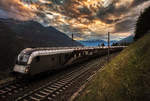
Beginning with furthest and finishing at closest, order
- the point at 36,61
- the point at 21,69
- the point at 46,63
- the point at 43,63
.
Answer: the point at 46,63 → the point at 43,63 → the point at 36,61 → the point at 21,69

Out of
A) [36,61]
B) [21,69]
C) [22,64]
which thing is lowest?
[21,69]

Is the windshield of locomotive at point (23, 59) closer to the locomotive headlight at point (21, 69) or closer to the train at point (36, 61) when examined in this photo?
the train at point (36, 61)

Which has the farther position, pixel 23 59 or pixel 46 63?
pixel 46 63

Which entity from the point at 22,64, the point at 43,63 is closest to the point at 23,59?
the point at 22,64

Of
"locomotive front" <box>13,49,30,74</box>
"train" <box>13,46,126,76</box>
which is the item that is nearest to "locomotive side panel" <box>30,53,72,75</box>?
"train" <box>13,46,126,76</box>

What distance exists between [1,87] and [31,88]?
2.76m

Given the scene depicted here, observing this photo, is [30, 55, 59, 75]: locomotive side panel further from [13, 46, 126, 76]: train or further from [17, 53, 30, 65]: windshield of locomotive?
[17, 53, 30, 65]: windshield of locomotive

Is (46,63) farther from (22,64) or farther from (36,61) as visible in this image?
(22,64)

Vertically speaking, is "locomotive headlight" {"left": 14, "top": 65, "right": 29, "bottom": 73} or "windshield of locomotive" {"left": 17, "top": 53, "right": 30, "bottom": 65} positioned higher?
"windshield of locomotive" {"left": 17, "top": 53, "right": 30, "bottom": 65}

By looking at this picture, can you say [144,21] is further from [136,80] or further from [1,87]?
[1,87]

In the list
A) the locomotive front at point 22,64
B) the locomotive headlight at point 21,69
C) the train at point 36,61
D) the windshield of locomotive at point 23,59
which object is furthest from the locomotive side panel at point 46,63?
the windshield of locomotive at point 23,59

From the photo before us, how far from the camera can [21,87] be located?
31.6 feet

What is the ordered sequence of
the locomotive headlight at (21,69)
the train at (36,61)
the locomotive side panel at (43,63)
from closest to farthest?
the locomotive headlight at (21,69), the train at (36,61), the locomotive side panel at (43,63)

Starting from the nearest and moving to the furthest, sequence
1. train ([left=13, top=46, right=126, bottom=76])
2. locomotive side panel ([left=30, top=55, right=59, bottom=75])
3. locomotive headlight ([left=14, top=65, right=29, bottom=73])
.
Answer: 1. locomotive headlight ([left=14, top=65, right=29, bottom=73])
2. train ([left=13, top=46, right=126, bottom=76])
3. locomotive side panel ([left=30, top=55, right=59, bottom=75])
